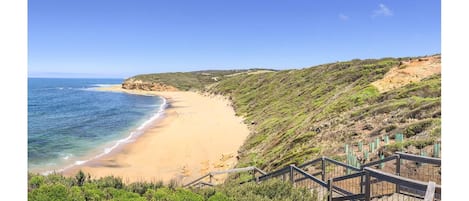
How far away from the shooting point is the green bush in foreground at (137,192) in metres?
4.41

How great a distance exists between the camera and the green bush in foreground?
441 centimetres

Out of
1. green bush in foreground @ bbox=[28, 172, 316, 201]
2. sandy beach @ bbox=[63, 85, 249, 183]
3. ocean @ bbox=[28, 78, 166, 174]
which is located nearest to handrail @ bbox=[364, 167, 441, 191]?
green bush in foreground @ bbox=[28, 172, 316, 201]

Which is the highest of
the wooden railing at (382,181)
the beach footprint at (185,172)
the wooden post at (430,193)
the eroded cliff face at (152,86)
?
the eroded cliff face at (152,86)

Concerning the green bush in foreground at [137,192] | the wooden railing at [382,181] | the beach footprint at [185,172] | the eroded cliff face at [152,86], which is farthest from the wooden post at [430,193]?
the eroded cliff face at [152,86]

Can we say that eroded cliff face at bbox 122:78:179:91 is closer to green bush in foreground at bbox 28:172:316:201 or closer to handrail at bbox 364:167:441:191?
green bush in foreground at bbox 28:172:316:201

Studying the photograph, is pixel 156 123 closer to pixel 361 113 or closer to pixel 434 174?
pixel 361 113

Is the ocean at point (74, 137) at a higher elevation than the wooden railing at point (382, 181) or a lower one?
lower

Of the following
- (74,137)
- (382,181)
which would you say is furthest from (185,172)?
(74,137)

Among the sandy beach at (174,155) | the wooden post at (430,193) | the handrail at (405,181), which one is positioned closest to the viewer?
the wooden post at (430,193)

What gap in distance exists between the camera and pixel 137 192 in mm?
5512

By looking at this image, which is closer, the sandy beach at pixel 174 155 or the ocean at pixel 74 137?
the sandy beach at pixel 174 155

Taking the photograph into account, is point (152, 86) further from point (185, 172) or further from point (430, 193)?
point (430, 193)

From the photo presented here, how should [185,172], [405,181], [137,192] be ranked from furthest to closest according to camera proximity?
1. [185,172]
2. [137,192]
3. [405,181]

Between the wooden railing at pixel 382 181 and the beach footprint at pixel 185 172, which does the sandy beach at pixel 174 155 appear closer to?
the beach footprint at pixel 185 172
